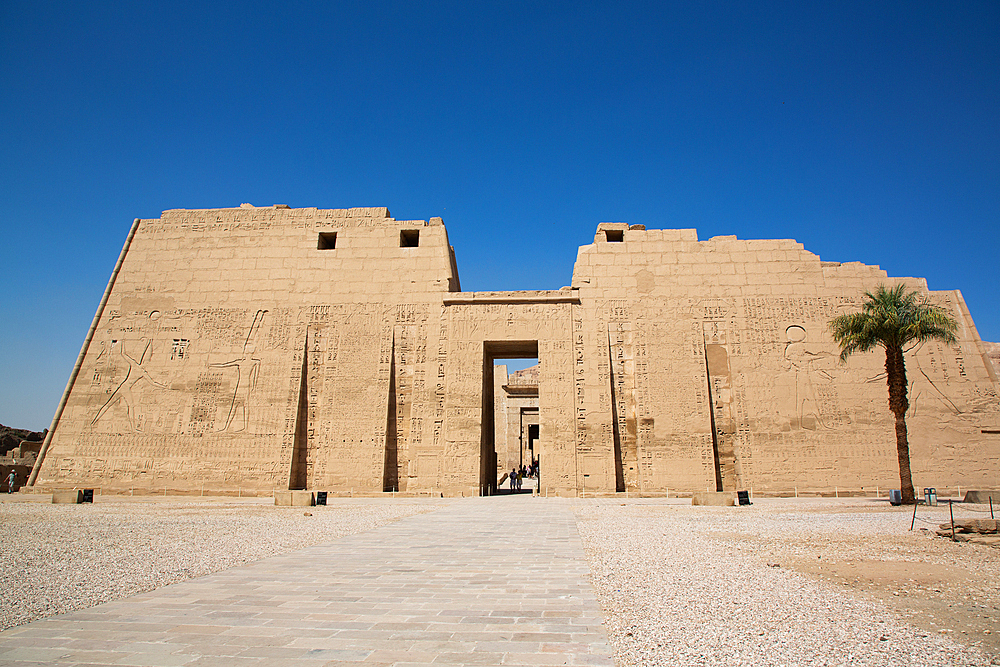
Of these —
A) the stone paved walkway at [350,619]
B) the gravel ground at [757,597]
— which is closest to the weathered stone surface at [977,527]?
the gravel ground at [757,597]

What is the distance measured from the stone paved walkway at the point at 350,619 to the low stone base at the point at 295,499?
6.46 m

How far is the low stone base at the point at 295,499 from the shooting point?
11.0 m

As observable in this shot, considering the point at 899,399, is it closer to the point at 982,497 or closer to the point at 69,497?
the point at 982,497

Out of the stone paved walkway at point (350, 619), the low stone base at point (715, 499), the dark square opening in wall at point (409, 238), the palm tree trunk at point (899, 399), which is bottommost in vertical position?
the low stone base at point (715, 499)

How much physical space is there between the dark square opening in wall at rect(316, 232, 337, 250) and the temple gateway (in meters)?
0.08

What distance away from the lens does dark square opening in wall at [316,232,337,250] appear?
54.2ft

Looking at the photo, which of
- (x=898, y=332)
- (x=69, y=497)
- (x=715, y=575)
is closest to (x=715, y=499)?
(x=898, y=332)

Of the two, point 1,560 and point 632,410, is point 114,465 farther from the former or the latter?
→ point 632,410

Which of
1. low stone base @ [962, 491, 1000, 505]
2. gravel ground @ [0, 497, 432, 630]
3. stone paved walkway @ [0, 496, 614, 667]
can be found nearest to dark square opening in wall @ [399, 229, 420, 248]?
gravel ground @ [0, 497, 432, 630]

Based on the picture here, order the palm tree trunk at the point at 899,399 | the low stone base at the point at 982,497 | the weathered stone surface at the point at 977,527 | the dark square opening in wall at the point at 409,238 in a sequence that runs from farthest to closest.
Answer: the dark square opening in wall at the point at 409,238, the palm tree trunk at the point at 899,399, the low stone base at the point at 982,497, the weathered stone surface at the point at 977,527

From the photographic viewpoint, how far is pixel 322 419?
14.7 m

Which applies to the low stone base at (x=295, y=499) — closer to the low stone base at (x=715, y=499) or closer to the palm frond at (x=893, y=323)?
the low stone base at (x=715, y=499)

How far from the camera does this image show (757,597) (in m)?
3.45

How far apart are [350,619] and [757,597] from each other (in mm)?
2454
